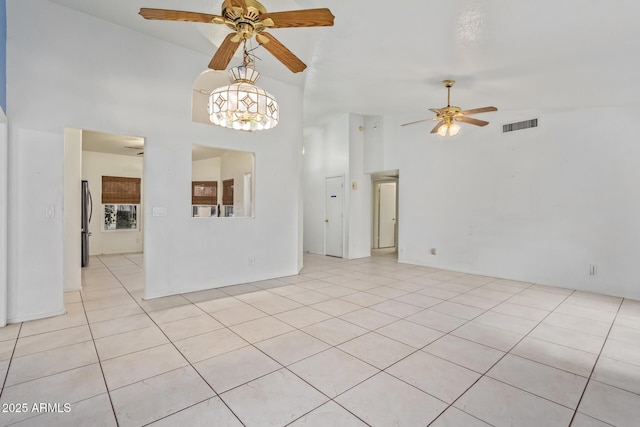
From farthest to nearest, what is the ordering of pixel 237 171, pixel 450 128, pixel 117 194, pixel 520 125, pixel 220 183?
1. pixel 220 183
2. pixel 117 194
3. pixel 237 171
4. pixel 520 125
5. pixel 450 128

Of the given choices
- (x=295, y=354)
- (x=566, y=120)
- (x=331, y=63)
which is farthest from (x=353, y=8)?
(x=566, y=120)

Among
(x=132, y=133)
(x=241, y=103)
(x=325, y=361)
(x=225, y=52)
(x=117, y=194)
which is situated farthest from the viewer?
(x=117, y=194)

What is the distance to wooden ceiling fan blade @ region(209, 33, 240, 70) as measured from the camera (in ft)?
8.06

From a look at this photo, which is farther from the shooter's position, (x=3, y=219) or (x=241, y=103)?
(x=3, y=219)

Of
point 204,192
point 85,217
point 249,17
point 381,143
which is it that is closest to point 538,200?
point 381,143

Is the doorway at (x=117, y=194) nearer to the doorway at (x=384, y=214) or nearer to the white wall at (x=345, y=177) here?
the white wall at (x=345, y=177)

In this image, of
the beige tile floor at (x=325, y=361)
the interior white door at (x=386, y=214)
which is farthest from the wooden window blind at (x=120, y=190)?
the interior white door at (x=386, y=214)

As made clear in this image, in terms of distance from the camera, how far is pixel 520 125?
514 cm

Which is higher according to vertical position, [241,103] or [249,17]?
[249,17]

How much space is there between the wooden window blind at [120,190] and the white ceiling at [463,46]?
5.59 meters

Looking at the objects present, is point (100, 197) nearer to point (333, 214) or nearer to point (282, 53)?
point (333, 214)

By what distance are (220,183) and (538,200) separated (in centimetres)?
749

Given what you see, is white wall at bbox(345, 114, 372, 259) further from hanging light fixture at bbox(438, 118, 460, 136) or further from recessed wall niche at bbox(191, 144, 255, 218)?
hanging light fixture at bbox(438, 118, 460, 136)

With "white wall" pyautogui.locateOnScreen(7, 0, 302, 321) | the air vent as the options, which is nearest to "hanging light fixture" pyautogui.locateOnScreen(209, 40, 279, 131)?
"white wall" pyautogui.locateOnScreen(7, 0, 302, 321)
